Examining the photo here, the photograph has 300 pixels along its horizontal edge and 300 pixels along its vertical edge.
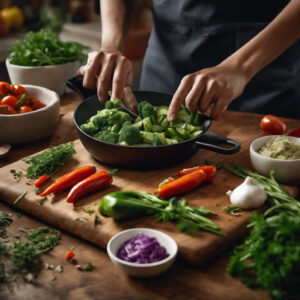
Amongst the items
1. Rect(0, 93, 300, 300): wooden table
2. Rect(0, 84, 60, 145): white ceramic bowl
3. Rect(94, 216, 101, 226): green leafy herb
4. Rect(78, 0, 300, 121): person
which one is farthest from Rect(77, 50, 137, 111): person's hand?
Rect(0, 93, 300, 300): wooden table

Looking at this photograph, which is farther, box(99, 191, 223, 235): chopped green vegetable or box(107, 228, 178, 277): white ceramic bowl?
box(99, 191, 223, 235): chopped green vegetable

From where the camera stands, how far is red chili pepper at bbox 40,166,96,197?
1.87 metres

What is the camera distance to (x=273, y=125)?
2438 mm

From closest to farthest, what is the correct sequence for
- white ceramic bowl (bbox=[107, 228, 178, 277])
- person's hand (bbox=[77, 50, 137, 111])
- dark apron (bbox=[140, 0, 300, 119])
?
white ceramic bowl (bbox=[107, 228, 178, 277]), person's hand (bbox=[77, 50, 137, 111]), dark apron (bbox=[140, 0, 300, 119])

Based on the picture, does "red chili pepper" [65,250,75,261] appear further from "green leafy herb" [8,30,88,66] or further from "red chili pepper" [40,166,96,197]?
"green leafy herb" [8,30,88,66]

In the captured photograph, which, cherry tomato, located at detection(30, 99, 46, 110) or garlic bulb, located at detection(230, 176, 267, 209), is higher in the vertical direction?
cherry tomato, located at detection(30, 99, 46, 110)

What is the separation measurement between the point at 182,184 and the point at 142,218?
0.23 m

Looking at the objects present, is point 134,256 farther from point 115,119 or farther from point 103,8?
point 103,8

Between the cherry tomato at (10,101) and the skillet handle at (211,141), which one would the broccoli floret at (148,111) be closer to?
the skillet handle at (211,141)

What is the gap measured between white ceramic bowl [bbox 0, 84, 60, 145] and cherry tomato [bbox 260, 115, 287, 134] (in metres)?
1.11

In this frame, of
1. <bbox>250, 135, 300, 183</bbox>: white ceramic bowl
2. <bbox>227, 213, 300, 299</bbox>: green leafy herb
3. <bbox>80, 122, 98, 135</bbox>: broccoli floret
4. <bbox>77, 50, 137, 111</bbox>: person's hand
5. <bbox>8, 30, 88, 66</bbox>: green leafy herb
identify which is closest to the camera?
<bbox>227, 213, 300, 299</bbox>: green leafy herb

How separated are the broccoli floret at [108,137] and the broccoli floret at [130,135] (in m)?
0.03

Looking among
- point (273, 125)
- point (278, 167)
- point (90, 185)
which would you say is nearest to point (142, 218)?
point (90, 185)

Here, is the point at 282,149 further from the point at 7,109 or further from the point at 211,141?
the point at 7,109
